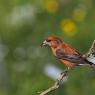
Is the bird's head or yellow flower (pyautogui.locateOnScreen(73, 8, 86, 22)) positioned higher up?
the bird's head

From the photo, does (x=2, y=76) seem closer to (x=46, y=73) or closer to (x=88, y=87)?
(x=46, y=73)

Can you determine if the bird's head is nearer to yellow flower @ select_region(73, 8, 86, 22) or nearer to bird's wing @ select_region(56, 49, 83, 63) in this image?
bird's wing @ select_region(56, 49, 83, 63)

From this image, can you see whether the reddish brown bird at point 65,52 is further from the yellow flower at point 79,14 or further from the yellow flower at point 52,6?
the yellow flower at point 52,6

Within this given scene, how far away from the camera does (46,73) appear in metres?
5.98

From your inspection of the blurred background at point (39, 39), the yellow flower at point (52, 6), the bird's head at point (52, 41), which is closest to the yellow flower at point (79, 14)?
the blurred background at point (39, 39)

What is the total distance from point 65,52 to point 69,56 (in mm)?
115

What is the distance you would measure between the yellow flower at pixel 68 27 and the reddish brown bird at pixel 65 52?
3116 mm

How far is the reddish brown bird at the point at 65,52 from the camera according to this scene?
8.90 feet

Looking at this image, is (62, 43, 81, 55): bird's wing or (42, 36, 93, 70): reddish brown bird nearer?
(42, 36, 93, 70): reddish brown bird

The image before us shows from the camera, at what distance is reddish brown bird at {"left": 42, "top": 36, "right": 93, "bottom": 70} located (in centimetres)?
271

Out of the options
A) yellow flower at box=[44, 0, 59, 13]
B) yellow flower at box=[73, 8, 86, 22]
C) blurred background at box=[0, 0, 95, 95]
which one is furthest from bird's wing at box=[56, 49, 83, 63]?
yellow flower at box=[44, 0, 59, 13]

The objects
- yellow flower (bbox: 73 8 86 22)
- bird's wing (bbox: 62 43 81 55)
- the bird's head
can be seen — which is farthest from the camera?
yellow flower (bbox: 73 8 86 22)

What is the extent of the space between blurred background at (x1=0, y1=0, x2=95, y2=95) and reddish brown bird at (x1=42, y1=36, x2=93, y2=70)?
2.49 meters

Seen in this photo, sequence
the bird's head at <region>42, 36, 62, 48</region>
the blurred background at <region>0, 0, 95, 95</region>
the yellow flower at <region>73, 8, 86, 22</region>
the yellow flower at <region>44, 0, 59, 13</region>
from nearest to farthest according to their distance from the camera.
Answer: the bird's head at <region>42, 36, 62, 48</region>
the blurred background at <region>0, 0, 95, 95</region>
the yellow flower at <region>73, 8, 86, 22</region>
the yellow flower at <region>44, 0, 59, 13</region>
